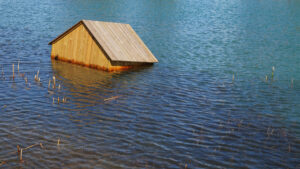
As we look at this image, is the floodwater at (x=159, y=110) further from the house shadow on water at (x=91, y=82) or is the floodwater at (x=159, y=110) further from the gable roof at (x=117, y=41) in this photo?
the gable roof at (x=117, y=41)

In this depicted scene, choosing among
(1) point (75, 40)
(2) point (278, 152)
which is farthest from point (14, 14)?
(2) point (278, 152)

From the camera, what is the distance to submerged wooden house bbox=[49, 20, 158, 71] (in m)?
22.5

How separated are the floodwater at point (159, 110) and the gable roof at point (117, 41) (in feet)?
3.60

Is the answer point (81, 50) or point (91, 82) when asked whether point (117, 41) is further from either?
point (91, 82)

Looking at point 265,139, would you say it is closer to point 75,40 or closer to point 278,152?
point 278,152

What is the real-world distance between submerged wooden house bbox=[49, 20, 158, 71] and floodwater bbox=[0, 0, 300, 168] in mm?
683

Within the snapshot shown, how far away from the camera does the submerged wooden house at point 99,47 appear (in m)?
22.5

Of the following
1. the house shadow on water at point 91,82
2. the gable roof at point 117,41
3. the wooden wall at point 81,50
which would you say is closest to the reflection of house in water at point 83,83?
the house shadow on water at point 91,82

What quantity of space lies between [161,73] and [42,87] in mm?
8042

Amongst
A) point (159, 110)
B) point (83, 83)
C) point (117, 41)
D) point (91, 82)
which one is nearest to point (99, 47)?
point (117, 41)

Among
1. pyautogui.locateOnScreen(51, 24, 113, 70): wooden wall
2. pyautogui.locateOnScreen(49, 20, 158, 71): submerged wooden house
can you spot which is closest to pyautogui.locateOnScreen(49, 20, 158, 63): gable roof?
pyautogui.locateOnScreen(49, 20, 158, 71): submerged wooden house

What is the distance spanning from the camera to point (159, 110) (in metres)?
16.8

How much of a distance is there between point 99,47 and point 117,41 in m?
2.00

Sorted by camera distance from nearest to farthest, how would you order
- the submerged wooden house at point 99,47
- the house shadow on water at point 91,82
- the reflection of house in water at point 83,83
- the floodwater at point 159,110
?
1. the floodwater at point 159,110
2. the reflection of house in water at point 83,83
3. the house shadow on water at point 91,82
4. the submerged wooden house at point 99,47
